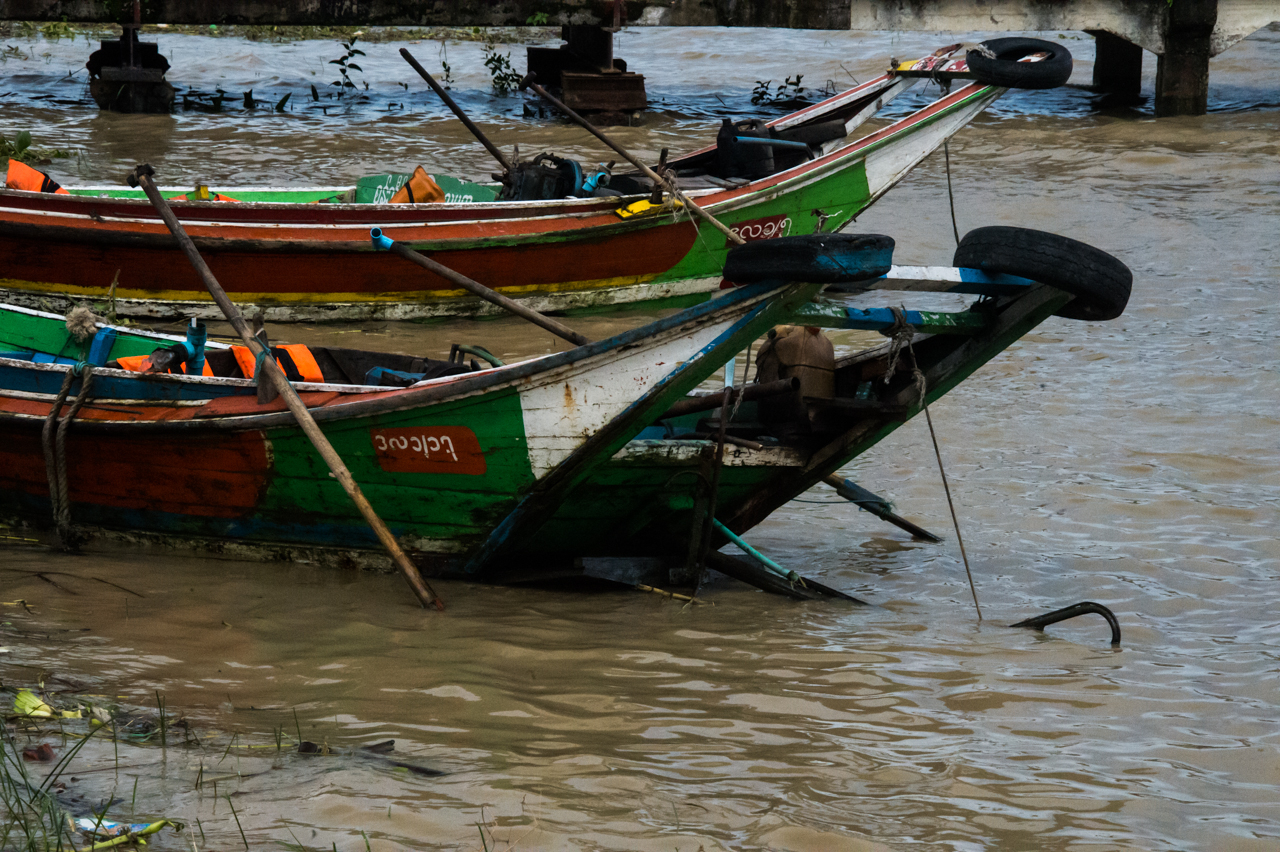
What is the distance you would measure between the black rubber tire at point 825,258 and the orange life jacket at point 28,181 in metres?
6.13

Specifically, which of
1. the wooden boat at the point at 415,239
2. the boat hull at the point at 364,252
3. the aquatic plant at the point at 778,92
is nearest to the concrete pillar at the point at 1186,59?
the aquatic plant at the point at 778,92

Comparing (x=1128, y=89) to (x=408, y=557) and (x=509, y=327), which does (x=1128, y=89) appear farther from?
(x=408, y=557)

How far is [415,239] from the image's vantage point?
8289 mm

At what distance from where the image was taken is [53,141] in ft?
45.0

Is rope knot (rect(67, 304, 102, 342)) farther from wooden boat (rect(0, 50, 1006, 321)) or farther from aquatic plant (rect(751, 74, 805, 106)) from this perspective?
aquatic plant (rect(751, 74, 805, 106))

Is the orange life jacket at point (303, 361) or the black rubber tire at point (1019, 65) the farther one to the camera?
the black rubber tire at point (1019, 65)

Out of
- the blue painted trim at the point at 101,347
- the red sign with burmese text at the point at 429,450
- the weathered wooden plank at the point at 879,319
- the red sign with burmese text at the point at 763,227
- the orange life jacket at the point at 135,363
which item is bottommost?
the red sign with burmese text at the point at 429,450

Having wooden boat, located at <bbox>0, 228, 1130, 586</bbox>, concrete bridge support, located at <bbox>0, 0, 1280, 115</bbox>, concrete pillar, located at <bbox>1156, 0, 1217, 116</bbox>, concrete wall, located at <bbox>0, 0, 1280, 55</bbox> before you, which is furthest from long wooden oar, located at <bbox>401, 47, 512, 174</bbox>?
concrete pillar, located at <bbox>1156, 0, 1217, 116</bbox>

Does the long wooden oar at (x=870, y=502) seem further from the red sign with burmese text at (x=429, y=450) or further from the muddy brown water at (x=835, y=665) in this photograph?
the red sign with burmese text at (x=429, y=450)

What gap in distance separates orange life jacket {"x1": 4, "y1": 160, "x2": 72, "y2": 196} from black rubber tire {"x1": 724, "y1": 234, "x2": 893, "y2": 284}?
6127 mm

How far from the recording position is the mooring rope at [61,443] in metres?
4.92

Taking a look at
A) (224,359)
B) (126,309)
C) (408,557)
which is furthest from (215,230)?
(408,557)

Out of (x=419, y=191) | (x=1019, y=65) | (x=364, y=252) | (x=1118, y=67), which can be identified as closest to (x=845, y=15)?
(x=1118, y=67)

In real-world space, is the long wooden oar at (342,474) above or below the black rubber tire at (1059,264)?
below
